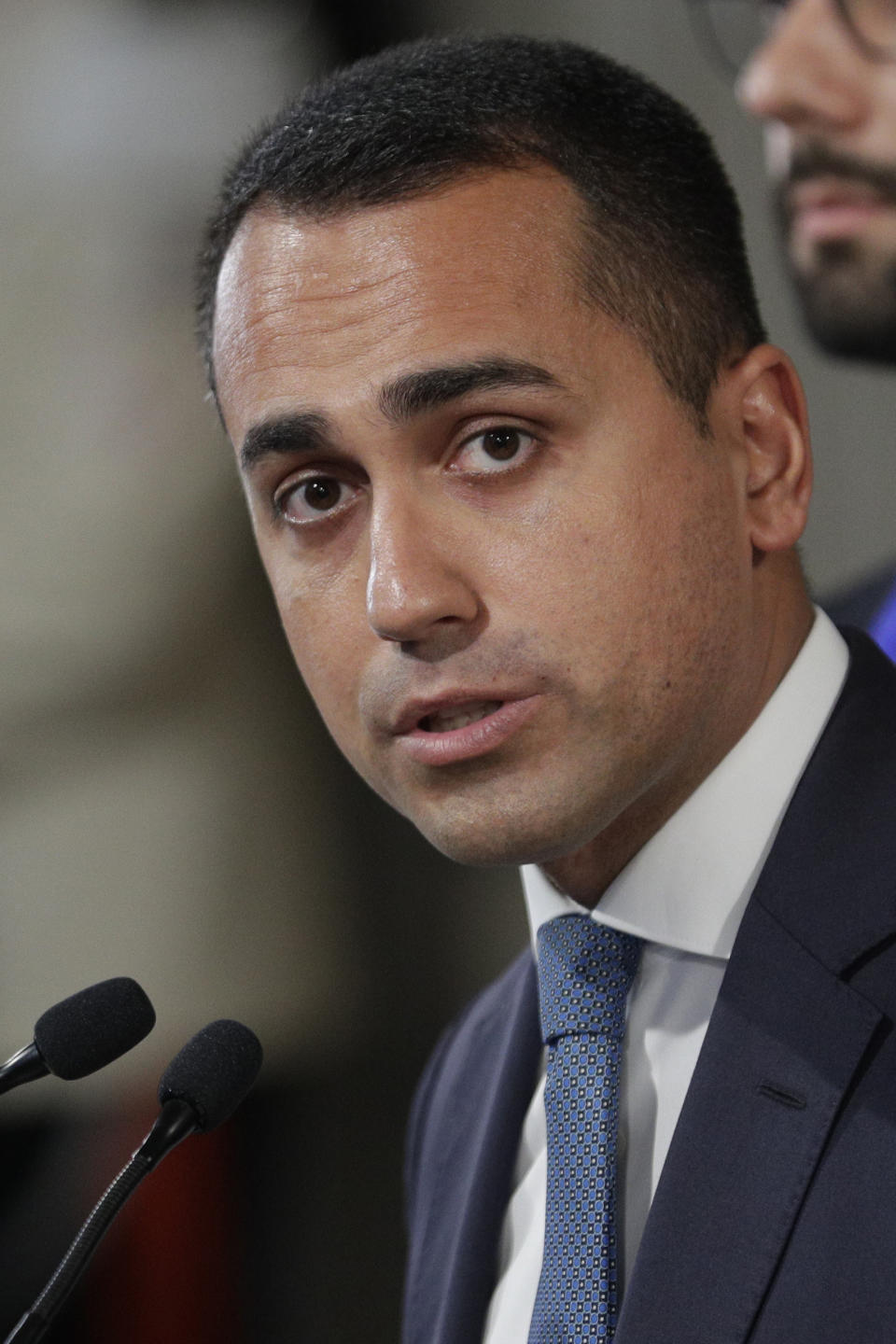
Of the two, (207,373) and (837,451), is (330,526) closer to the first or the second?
(207,373)

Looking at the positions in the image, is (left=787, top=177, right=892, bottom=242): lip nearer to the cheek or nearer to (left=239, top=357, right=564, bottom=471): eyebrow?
(left=239, top=357, right=564, bottom=471): eyebrow

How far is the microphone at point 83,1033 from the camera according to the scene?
1.30 m

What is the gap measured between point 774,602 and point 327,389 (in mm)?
634

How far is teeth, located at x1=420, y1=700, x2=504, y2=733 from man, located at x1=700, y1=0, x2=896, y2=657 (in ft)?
3.93

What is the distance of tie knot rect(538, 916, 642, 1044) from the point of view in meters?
1.68

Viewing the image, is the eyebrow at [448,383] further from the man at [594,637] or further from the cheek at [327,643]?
the cheek at [327,643]

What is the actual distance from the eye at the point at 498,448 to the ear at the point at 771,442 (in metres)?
0.31

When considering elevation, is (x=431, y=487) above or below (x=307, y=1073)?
above

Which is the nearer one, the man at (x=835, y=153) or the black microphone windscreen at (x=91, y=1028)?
the black microphone windscreen at (x=91, y=1028)

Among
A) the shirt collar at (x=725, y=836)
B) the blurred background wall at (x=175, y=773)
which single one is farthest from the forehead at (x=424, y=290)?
the blurred background wall at (x=175, y=773)

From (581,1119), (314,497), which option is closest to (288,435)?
(314,497)

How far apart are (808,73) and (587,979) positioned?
158cm

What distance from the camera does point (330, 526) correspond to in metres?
1.73

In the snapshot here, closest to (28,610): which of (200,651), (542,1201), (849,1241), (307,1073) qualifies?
(200,651)
